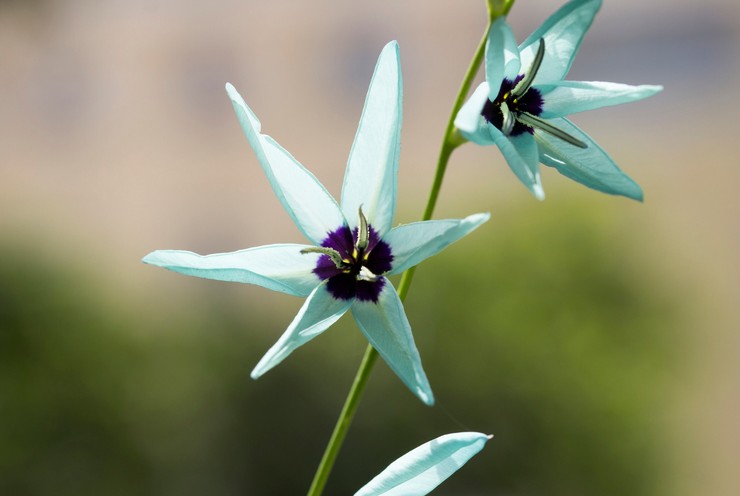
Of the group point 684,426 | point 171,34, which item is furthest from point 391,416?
point 171,34

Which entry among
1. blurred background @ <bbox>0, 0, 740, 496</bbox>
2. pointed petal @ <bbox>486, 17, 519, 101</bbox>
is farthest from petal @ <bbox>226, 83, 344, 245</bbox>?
blurred background @ <bbox>0, 0, 740, 496</bbox>

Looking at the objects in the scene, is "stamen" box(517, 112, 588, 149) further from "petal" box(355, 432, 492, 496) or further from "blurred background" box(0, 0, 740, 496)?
"blurred background" box(0, 0, 740, 496)

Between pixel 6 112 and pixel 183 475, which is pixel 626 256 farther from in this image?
pixel 6 112

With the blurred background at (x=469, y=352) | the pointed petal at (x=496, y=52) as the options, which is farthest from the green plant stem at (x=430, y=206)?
the blurred background at (x=469, y=352)

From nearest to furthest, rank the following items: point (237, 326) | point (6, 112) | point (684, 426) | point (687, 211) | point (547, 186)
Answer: point (237, 326) → point (547, 186) → point (684, 426) → point (687, 211) → point (6, 112)

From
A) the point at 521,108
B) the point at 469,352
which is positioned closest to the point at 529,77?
the point at 521,108

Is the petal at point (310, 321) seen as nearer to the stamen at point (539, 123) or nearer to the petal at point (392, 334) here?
the petal at point (392, 334)
